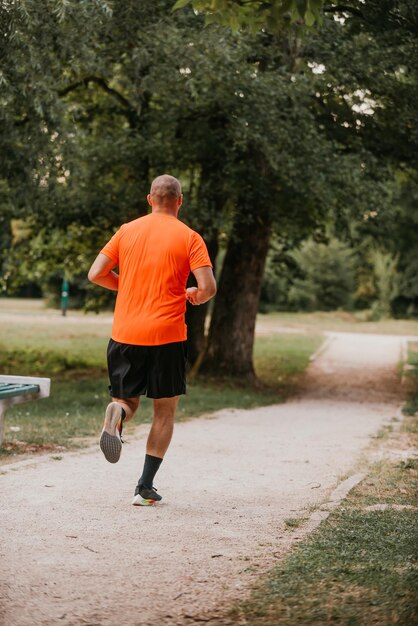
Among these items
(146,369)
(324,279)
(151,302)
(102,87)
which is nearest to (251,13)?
(151,302)

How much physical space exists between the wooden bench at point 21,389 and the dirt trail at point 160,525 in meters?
0.66

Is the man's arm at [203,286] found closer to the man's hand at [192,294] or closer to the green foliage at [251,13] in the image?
the man's hand at [192,294]

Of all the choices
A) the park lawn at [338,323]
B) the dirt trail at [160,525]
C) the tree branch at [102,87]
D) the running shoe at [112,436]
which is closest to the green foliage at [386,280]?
the park lawn at [338,323]

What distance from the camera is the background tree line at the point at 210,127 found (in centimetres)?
1170

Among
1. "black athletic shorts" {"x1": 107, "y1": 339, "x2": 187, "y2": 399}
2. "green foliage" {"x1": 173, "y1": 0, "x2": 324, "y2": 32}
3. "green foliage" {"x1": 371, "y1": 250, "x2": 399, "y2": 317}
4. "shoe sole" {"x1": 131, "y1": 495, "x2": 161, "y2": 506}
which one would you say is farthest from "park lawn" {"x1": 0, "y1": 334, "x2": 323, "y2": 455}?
"green foliage" {"x1": 371, "y1": 250, "x2": 399, "y2": 317}

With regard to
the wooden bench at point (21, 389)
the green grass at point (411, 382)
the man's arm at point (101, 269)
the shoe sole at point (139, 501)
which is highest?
→ the man's arm at point (101, 269)

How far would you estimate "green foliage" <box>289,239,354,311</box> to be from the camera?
53.7 metres

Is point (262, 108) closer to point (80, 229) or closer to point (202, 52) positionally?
point (202, 52)

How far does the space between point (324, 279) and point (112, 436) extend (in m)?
49.5

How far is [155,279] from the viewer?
6.03 m

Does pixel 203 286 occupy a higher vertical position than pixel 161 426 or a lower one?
higher

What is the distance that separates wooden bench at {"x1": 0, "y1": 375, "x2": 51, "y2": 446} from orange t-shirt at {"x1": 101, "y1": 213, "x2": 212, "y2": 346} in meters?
0.79

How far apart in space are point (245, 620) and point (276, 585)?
0.48 meters

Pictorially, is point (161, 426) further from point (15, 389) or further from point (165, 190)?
point (165, 190)
